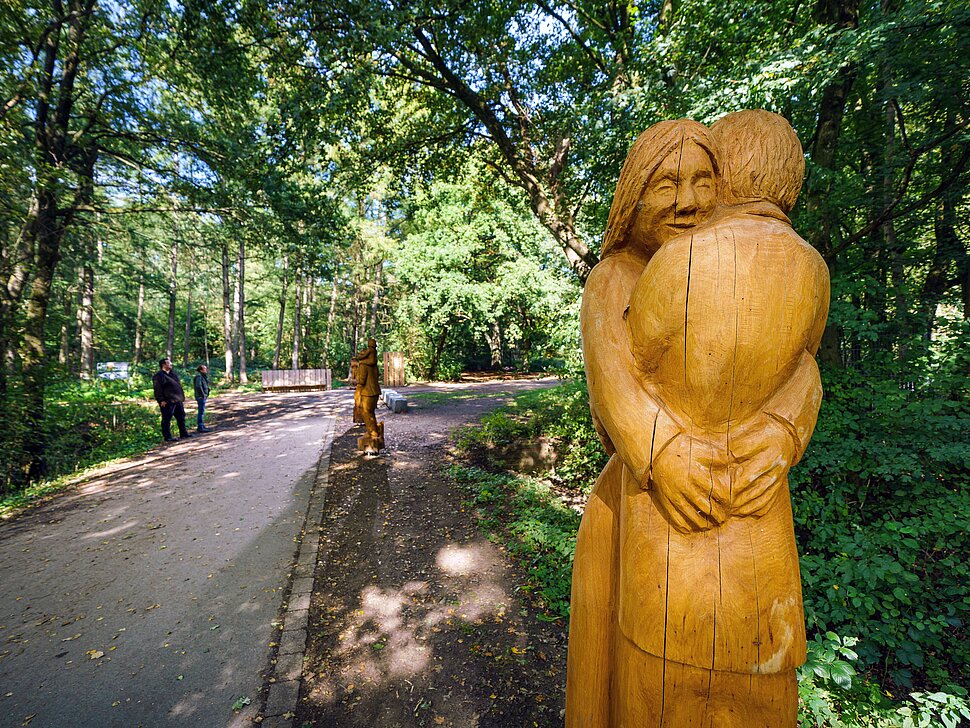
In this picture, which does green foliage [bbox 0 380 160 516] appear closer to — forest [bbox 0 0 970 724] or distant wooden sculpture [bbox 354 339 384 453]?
forest [bbox 0 0 970 724]

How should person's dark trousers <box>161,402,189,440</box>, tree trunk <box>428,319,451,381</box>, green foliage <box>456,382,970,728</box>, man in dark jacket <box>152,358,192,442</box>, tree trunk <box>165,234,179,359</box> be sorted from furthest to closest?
tree trunk <box>428,319,451,381</box>
tree trunk <box>165,234,179,359</box>
person's dark trousers <box>161,402,189,440</box>
man in dark jacket <box>152,358,192,442</box>
green foliage <box>456,382,970,728</box>

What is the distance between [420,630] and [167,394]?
393 inches

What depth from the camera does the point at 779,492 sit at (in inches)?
45.2

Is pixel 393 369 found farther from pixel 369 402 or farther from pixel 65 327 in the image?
pixel 65 327

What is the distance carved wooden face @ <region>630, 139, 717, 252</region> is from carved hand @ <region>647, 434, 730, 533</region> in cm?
66

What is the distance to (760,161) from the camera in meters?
1.25

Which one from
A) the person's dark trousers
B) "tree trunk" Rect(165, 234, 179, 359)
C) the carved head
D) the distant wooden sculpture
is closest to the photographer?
the carved head

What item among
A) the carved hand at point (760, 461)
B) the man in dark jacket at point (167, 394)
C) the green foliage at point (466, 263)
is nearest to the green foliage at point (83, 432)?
the man in dark jacket at point (167, 394)

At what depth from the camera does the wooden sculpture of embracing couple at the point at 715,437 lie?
43.1 inches

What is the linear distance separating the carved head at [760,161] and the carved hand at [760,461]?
2.18 ft

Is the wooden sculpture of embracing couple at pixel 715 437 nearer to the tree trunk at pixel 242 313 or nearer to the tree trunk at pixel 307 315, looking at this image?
the tree trunk at pixel 242 313

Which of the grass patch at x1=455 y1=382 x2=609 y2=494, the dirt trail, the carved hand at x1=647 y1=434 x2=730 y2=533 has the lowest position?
the dirt trail

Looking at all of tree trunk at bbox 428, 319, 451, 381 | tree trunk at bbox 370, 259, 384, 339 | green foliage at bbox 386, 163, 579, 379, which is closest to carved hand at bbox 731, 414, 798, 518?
green foliage at bbox 386, 163, 579, 379

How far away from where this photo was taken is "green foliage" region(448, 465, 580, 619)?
13.8 feet
